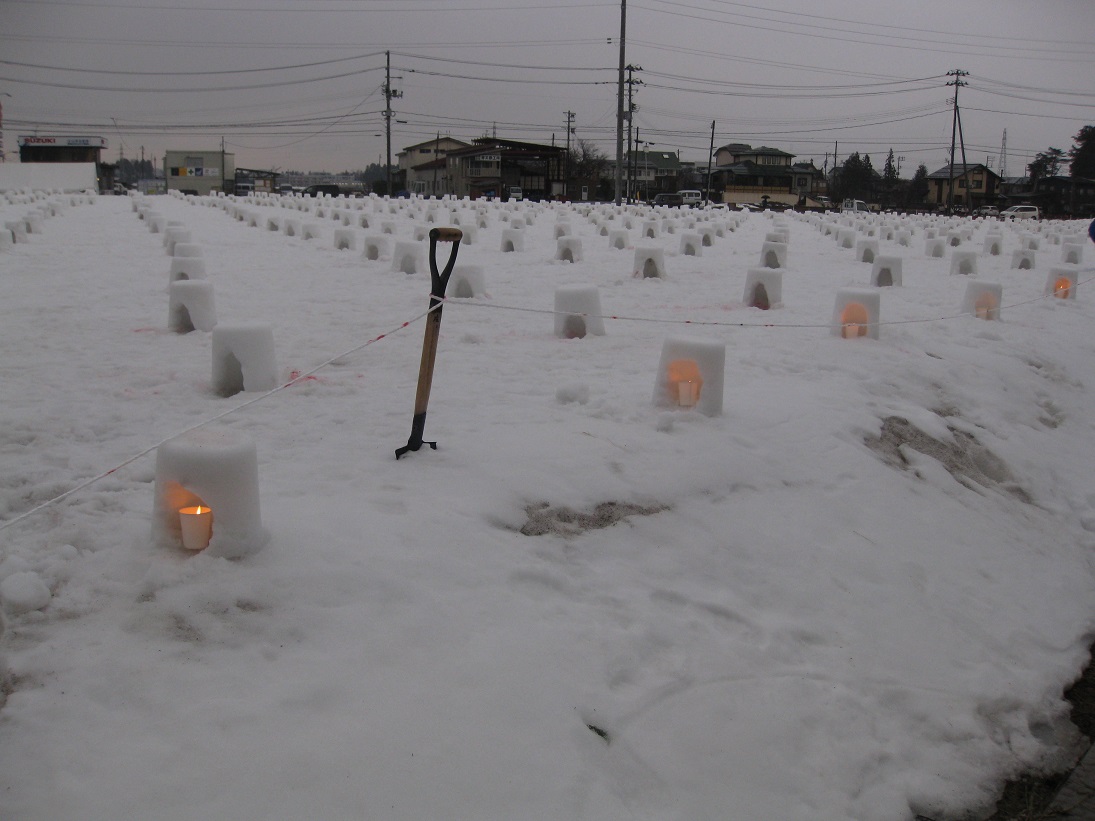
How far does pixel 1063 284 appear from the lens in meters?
11.4

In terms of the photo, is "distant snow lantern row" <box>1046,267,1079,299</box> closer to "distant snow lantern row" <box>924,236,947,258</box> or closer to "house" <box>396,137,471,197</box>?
"distant snow lantern row" <box>924,236,947,258</box>

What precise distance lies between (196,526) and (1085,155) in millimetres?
69218

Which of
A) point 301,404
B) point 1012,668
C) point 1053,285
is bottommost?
point 1012,668

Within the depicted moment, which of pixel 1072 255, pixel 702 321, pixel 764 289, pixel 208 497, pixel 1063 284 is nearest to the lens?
pixel 208 497

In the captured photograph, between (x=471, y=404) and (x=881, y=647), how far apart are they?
268 centimetres

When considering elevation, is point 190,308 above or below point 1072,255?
below

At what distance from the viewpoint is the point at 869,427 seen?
5543 mm

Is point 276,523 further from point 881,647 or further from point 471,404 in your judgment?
point 881,647

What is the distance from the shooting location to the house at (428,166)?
66.5m

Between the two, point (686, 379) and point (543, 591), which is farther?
point (686, 379)

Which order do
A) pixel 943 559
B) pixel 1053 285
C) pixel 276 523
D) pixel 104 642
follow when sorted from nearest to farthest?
pixel 104 642 → pixel 276 523 → pixel 943 559 → pixel 1053 285

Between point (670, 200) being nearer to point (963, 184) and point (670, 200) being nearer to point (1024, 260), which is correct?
point (963, 184)

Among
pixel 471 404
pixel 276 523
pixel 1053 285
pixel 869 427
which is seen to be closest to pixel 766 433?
pixel 869 427

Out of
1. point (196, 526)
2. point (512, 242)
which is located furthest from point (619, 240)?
point (196, 526)
